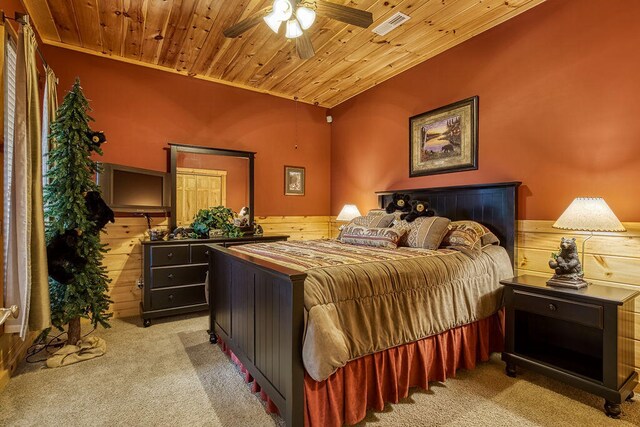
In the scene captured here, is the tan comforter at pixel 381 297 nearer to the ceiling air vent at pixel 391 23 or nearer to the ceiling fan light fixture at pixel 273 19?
the ceiling fan light fixture at pixel 273 19

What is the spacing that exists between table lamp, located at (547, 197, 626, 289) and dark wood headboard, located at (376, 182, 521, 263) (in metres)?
0.63

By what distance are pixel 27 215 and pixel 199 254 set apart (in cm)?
161

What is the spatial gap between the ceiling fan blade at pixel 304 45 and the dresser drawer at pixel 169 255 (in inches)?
90.9

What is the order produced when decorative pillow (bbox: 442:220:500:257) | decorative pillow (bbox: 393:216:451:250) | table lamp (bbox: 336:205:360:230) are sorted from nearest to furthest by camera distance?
decorative pillow (bbox: 442:220:500:257) < decorative pillow (bbox: 393:216:451:250) < table lamp (bbox: 336:205:360:230)

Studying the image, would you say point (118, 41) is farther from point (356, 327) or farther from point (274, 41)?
point (356, 327)

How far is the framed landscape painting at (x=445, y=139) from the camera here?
129 inches

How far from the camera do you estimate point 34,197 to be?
2.21 m

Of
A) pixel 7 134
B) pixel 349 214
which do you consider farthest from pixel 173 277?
pixel 349 214

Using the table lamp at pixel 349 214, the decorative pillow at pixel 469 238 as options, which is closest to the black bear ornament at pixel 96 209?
the table lamp at pixel 349 214

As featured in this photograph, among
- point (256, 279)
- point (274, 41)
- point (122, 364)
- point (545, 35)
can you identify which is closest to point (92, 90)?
point (274, 41)

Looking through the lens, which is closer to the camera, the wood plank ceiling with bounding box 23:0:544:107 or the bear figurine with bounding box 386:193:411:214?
the wood plank ceiling with bounding box 23:0:544:107

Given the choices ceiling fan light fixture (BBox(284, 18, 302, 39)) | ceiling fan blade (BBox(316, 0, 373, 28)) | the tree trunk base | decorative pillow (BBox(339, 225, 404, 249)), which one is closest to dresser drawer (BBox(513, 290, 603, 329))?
decorative pillow (BBox(339, 225, 404, 249))

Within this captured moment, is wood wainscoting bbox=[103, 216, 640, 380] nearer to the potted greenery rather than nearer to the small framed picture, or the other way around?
the potted greenery

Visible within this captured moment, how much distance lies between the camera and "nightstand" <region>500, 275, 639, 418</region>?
1896mm
